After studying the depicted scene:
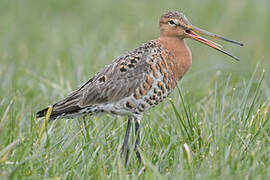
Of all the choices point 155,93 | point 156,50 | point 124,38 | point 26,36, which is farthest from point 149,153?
point 26,36

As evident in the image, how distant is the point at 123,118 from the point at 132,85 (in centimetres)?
90

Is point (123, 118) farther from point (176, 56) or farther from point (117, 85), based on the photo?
point (176, 56)

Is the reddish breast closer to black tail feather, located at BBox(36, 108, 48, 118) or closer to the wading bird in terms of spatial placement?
the wading bird

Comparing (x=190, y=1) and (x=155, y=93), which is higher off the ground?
(x=190, y=1)

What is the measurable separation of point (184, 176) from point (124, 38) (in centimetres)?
499

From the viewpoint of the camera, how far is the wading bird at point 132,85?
561 centimetres

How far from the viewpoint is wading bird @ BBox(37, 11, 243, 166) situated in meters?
5.61

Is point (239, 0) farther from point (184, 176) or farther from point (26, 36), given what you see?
point (184, 176)

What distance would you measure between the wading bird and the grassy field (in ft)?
0.54

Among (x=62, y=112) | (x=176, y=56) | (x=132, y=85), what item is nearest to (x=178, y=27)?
(x=176, y=56)

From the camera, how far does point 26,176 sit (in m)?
4.48

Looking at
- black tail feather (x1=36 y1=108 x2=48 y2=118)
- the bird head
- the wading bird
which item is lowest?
black tail feather (x1=36 y1=108 x2=48 y2=118)

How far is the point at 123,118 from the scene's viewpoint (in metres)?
6.46

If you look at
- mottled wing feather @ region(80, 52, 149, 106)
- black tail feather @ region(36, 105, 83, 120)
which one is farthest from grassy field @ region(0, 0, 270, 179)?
mottled wing feather @ region(80, 52, 149, 106)
